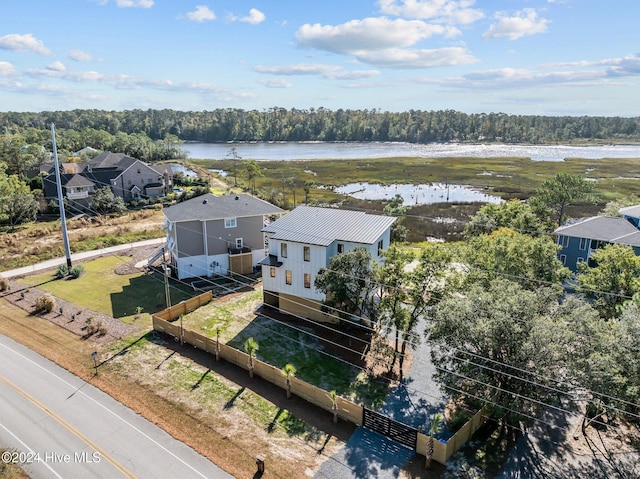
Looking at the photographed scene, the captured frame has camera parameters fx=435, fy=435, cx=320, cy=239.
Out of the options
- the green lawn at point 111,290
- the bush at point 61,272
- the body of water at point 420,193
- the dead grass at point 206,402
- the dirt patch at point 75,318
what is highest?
the body of water at point 420,193

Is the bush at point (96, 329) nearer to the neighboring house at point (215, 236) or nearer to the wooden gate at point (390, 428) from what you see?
the neighboring house at point (215, 236)

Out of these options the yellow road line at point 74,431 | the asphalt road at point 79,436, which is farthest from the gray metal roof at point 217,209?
the yellow road line at point 74,431

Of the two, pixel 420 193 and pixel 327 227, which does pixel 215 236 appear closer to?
pixel 327 227

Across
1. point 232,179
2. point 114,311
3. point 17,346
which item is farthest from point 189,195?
point 17,346

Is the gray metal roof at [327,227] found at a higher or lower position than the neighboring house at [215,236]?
higher

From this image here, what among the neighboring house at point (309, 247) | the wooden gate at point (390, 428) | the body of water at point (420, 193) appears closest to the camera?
the wooden gate at point (390, 428)

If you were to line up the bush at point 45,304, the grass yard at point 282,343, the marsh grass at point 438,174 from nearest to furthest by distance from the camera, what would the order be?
the grass yard at point 282,343 → the bush at point 45,304 → the marsh grass at point 438,174

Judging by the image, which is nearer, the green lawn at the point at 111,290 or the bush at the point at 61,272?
the green lawn at the point at 111,290
